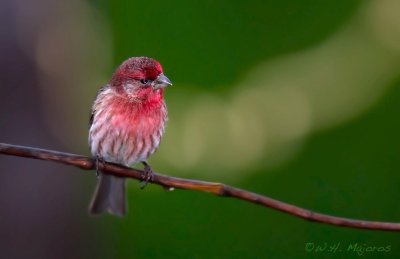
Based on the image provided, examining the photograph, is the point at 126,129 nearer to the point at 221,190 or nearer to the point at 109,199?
the point at 109,199

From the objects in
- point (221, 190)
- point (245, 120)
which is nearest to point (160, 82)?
point (245, 120)

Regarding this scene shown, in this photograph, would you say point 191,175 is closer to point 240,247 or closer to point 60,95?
point 240,247

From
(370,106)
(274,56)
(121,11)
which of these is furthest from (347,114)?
(121,11)

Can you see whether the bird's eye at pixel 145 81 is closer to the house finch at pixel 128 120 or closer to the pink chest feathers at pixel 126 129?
the house finch at pixel 128 120

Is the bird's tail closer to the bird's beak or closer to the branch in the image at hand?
the bird's beak

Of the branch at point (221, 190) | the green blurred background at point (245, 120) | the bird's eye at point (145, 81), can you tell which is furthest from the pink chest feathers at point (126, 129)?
the branch at point (221, 190)

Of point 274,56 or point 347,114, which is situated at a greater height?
point 274,56
